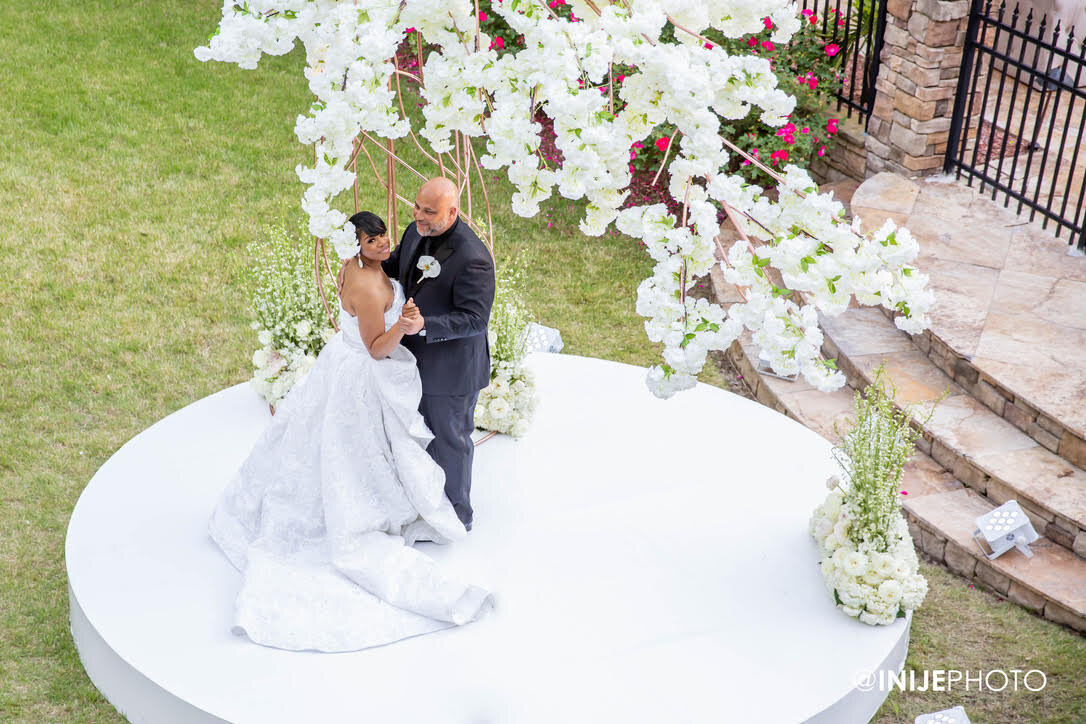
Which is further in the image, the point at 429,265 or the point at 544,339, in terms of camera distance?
the point at 544,339

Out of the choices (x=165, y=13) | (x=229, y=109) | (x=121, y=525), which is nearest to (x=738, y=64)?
(x=121, y=525)

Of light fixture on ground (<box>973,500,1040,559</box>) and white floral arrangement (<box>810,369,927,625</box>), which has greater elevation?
white floral arrangement (<box>810,369,927,625</box>)

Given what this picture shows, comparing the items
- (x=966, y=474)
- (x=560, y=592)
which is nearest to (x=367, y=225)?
(x=560, y=592)

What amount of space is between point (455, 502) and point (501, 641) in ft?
2.50

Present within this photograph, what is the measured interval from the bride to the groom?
0.08 metres

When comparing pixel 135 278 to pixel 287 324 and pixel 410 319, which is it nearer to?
pixel 287 324

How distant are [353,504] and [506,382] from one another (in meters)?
1.32

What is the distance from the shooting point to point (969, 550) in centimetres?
579

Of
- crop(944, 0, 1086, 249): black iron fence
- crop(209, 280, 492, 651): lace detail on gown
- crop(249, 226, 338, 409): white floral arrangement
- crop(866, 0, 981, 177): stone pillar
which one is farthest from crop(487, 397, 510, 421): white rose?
crop(866, 0, 981, 177): stone pillar

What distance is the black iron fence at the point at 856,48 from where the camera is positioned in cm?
892

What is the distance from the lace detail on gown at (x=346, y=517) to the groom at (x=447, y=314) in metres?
0.08

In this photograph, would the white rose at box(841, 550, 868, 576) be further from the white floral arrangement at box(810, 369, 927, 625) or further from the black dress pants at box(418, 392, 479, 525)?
the black dress pants at box(418, 392, 479, 525)

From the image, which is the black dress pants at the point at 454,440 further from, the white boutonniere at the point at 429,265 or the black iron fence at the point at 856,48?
the black iron fence at the point at 856,48

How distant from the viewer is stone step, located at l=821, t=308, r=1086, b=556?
5793 mm
